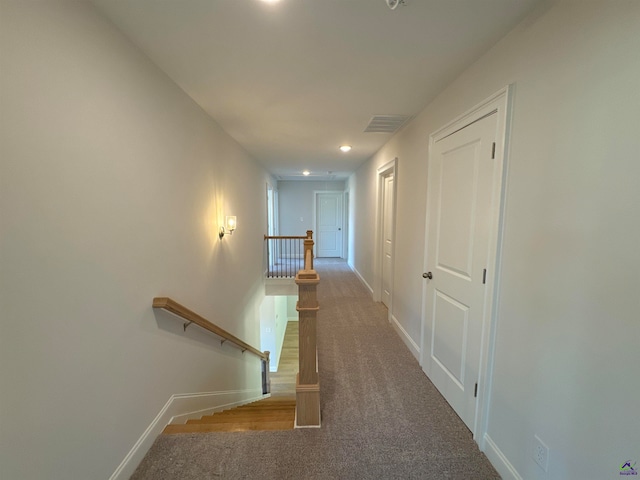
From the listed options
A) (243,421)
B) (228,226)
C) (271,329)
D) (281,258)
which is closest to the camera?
(243,421)

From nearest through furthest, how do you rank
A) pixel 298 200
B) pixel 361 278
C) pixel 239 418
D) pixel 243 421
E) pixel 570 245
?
pixel 570 245
pixel 243 421
pixel 239 418
pixel 361 278
pixel 298 200

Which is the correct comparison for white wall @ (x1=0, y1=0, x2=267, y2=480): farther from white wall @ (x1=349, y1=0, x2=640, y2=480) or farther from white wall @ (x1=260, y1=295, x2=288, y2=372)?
white wall @ (x1=260, y1=295, x2=288, y2=372)

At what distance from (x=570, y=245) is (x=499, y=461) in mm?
1214

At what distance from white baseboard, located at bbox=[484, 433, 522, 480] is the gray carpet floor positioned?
4 centimetres

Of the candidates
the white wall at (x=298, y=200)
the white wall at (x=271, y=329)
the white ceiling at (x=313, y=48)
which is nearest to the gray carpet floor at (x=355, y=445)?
the white ceiling at (x=313, y=48)

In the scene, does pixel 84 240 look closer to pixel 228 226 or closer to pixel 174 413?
pixel 174 413

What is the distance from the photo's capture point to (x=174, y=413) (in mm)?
1863

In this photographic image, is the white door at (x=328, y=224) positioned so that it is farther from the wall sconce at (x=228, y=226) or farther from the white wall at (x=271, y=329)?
the wall sconce at (x=228, y=226)

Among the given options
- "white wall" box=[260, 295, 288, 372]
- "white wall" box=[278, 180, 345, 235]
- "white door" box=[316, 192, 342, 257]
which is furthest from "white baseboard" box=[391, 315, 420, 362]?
"white wall" box=[278, 180, 345, 235]

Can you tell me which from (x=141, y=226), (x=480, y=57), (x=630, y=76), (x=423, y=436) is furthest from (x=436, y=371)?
(x=141, y=226)

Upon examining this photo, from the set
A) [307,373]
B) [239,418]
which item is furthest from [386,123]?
[239,418]

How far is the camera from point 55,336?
39.9 inches

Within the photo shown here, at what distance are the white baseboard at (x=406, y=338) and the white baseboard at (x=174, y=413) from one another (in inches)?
78.5

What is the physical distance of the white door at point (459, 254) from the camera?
155 centimetres
